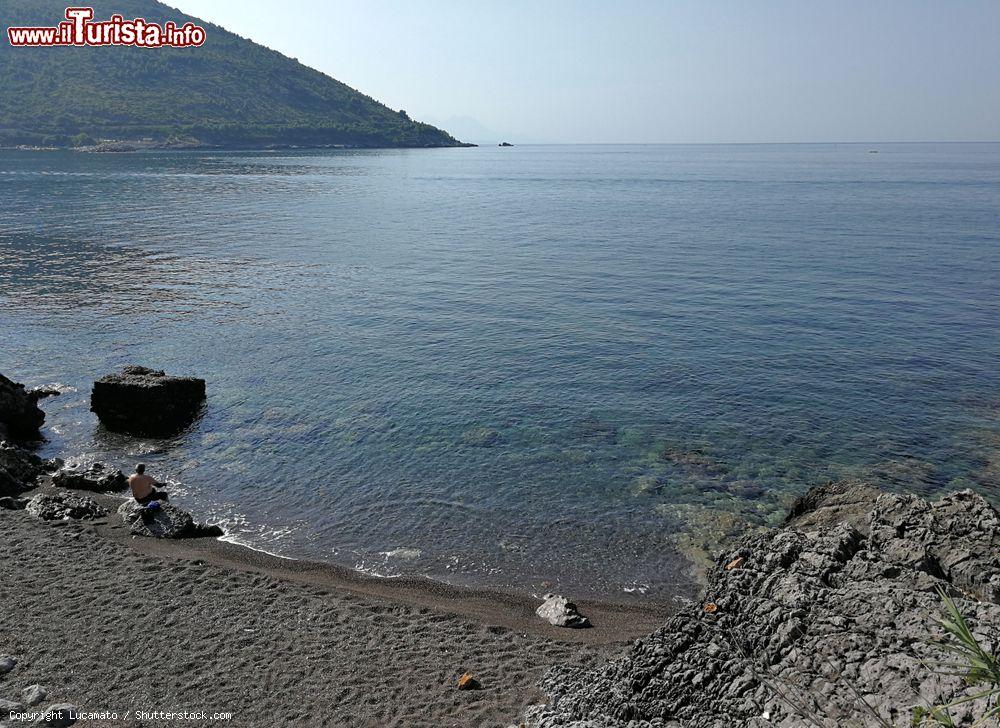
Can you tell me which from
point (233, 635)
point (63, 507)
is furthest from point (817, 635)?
point (63, 507)

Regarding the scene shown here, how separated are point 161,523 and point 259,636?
6316 mm

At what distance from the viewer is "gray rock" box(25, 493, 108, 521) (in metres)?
19.0

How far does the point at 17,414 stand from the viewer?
24.1 meters

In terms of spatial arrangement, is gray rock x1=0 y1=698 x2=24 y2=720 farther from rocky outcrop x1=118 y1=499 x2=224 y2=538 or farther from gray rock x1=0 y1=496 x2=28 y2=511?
gray rock x1=0 y1=496 x2=28 y2=511

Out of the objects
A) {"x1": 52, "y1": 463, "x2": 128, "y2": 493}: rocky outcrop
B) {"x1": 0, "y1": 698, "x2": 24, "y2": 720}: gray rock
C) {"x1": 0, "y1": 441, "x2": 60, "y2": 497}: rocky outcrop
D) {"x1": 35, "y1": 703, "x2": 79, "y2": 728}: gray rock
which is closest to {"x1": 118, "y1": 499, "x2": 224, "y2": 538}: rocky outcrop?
{"x1": 52, "y1": 463, "x2": 128, "y2": 493}: rocky outcrop

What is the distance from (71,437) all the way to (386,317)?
59.2ft

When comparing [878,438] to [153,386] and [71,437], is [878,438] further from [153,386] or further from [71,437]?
[71,437]

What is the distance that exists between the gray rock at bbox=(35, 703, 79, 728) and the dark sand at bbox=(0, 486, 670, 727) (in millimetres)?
315

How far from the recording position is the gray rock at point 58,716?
37.4ft

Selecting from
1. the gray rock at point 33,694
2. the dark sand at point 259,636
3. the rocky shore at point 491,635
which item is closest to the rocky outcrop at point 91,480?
the rocky shore at point 491,635

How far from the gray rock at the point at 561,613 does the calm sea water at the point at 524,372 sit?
112cm

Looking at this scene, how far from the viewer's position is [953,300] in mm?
41344

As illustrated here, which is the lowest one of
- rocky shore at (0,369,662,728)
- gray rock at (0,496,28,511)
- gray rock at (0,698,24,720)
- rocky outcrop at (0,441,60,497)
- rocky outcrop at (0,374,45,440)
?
rocky shore at (0,369,662,728)

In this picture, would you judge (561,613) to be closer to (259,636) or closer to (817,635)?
(259,636)
